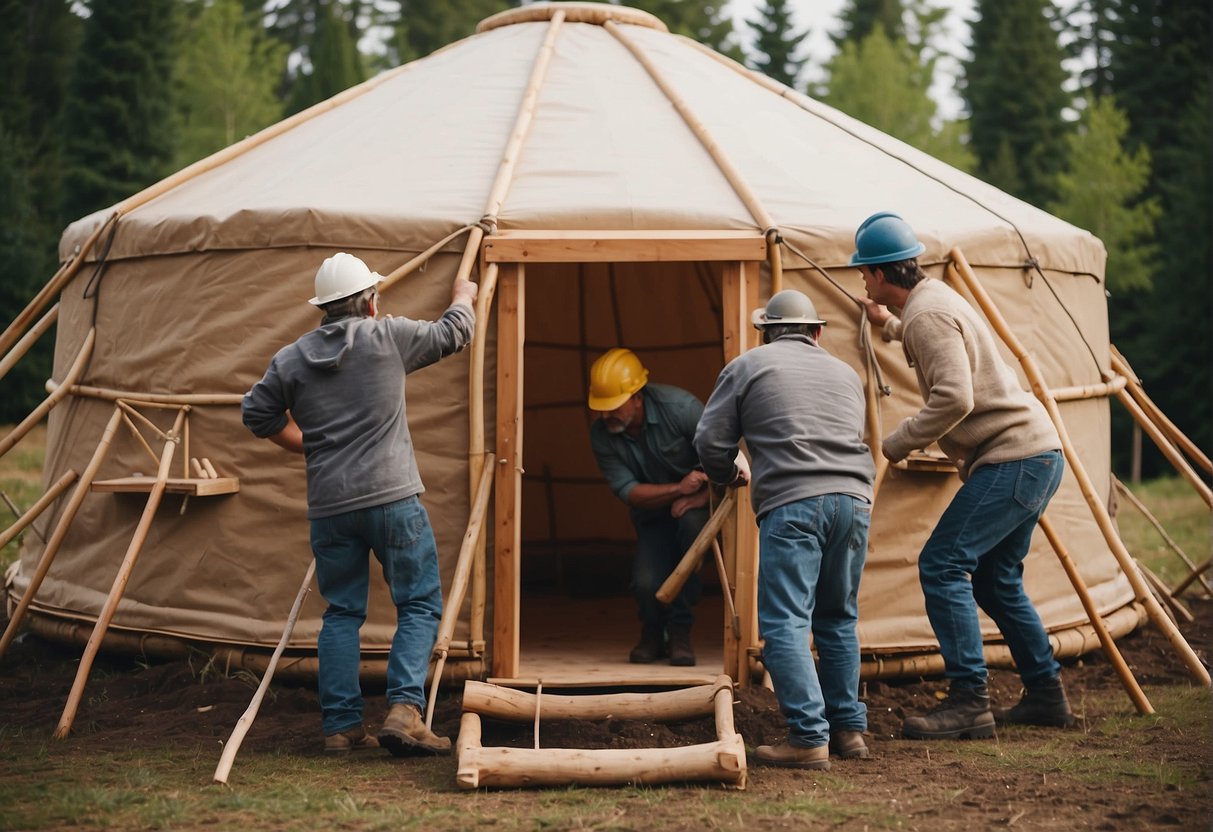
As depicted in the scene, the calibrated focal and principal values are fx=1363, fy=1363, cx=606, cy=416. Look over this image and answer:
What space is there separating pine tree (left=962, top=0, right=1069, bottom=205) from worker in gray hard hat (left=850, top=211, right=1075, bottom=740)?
78.9 feet

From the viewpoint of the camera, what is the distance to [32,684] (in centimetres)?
568

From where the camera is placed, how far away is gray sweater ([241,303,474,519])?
15.0ft

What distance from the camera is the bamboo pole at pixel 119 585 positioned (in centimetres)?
500

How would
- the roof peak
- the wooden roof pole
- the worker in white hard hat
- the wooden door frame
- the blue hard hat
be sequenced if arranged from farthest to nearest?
the roof peak < the wooden roof pole < the wooden door frame < the blue hard hat < the worker in white hard hat

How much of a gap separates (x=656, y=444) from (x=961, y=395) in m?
1.67

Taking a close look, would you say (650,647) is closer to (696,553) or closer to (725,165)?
(696,553)

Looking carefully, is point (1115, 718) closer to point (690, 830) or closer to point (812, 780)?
point (812, 780)

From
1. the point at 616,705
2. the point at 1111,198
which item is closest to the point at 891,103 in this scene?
the point at 1111,198

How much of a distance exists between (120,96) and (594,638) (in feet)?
58.8

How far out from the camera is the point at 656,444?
5.89 m

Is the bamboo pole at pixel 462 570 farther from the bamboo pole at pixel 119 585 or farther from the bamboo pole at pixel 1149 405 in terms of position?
the bamboo pole at pixel 1149 405

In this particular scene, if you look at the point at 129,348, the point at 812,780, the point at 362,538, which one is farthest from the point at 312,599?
the point at 812,780

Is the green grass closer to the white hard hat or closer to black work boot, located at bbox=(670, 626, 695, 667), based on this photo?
black work boot, located at bbox=(670, 626, 695, 667)

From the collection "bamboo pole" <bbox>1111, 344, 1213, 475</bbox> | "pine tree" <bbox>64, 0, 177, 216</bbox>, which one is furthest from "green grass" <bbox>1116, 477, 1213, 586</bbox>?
"pine tree" <bbox>64, 0, 177, 216</bbox>
